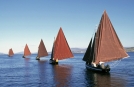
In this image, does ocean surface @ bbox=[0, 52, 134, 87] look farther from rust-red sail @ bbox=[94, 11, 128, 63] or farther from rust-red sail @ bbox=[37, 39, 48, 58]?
rust-red sail @ bbox=[37, 39, 48, 58]

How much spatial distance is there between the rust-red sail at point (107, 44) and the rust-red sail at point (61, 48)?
31.1 m

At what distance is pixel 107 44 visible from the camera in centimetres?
5462

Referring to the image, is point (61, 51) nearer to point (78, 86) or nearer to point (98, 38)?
point (98, 38)

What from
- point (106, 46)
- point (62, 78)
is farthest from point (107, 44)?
point (62, 78)

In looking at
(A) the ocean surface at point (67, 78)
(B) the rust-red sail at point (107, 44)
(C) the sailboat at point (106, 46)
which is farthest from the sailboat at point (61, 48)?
(B) the rust-red sail at point (107, 44)

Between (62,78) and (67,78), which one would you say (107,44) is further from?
(62,78)

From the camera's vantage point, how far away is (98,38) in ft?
183

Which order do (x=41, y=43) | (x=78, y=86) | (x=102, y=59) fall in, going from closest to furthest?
1. (x=78, y=86)
2. (x=102, y=59)
3. (x=41, y=43)

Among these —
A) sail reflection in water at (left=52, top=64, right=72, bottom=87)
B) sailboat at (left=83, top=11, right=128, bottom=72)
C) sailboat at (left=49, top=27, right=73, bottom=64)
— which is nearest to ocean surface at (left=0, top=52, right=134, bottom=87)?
sail reflection in water at (left=52, top=64, right=72, bottom=87)

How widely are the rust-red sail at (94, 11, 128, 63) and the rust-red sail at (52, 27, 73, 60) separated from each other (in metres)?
31.1

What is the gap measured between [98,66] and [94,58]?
2.53 m

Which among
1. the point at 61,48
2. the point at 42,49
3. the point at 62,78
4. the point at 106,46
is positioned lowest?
the point at 62,78

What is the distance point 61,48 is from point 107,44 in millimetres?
33111

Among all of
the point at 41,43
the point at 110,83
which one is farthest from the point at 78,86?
the point at 41,43
